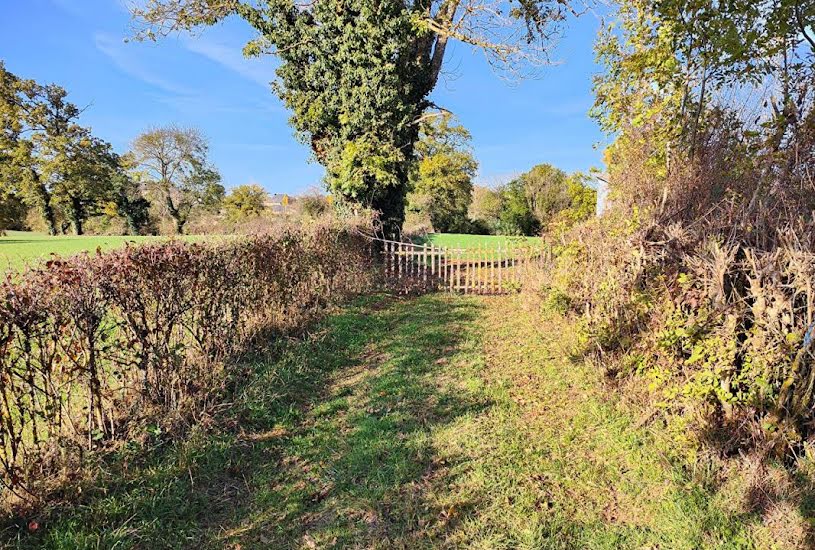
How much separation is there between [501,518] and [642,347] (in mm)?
2461

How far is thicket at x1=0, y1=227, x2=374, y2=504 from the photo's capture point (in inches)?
111

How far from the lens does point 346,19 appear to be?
11828mm

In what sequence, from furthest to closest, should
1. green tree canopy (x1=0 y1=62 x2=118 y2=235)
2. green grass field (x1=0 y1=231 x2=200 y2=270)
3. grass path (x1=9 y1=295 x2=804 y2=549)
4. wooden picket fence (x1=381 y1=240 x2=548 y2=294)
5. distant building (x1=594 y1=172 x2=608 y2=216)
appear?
green tree canopy (x1=0 y1=62 x2=118 y2=235) < wooden picket fence (x1=381 y1=240 x2=548 y2=294) < distant building (x1=594 y1=172 x2=608 y2=216) < green grass field (x1=0 y1=231 x2=200 y2=270) < grass path (x1=9 y1=295 x2=804 y2=549)

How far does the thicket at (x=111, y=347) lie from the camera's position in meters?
2.82

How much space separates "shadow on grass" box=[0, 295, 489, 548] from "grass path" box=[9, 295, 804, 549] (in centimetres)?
1

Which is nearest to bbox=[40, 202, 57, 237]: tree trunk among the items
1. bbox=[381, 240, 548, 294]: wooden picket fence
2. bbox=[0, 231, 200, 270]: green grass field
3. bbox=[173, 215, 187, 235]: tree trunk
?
bbox=[173, 215, 187, 235]: tree trunk

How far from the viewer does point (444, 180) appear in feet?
121

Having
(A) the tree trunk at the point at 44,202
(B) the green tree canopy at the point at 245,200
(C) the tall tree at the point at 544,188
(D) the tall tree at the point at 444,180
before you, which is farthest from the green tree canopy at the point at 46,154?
(C) the tall tree at the point at 544,188

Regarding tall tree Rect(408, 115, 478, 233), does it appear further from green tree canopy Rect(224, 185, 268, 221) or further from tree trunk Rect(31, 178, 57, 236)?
tree trunk Rect(31, 178, 57, 236)

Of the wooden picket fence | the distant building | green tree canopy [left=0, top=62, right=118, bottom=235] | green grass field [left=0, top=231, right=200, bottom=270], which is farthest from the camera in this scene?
green tree canopy [left=0, top=62, right=118, bottom=235]

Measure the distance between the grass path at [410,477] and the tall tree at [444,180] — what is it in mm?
32760

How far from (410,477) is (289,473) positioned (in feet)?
3.30

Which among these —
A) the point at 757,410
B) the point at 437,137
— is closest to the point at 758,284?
the point at 757,410

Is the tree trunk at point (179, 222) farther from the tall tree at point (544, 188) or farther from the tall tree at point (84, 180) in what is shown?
the tall tree at point (544, 188)
